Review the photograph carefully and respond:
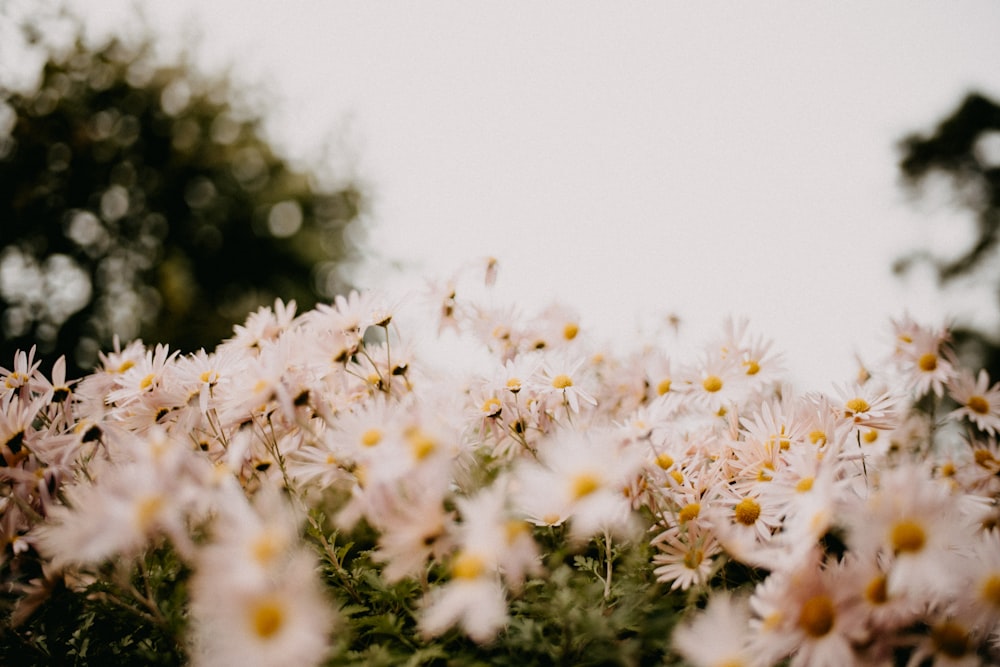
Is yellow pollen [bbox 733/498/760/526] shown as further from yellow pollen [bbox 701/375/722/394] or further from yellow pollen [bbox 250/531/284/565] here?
yellow pollen [bbox 250/531/284/565]

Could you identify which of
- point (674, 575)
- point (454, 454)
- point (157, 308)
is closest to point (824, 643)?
point (674, 575)

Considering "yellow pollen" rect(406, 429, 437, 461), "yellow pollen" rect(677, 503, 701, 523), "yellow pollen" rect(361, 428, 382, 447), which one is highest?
"yellow pollen" rect(361, 428, 382, 447)

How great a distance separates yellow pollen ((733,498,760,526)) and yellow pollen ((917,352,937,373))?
3.29 feet

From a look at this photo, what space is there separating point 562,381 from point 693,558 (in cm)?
54

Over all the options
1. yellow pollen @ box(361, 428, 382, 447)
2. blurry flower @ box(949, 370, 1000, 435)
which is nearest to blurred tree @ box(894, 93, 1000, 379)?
blurry flower @ box(949, 370, 1000, 435)

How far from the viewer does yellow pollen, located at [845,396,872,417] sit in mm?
1414

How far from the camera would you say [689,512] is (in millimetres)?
1232

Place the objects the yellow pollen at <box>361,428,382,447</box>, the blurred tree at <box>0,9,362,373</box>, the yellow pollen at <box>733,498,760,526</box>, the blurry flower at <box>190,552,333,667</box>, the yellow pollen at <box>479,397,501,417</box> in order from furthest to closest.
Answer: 1. the blurred tree at <box>0,9,362,373</box>
2. the yellow pollen at <box>479,397,501,417</box>
3. the yellow pollen at <box>733,498,760,526</box>
4. the yellow pollen at <box>361,428,382,447</box>
5. the blurry flower at <box>190,552,333,667</box>

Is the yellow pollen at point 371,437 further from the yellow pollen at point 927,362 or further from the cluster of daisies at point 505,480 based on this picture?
the yellow pollen at point 927,362

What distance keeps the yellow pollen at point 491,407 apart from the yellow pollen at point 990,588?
943mm

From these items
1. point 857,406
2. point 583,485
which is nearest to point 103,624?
point 583,485

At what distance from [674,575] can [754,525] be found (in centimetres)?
21

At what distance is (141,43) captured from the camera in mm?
11820

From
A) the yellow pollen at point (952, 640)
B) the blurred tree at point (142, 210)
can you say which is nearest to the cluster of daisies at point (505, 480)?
the yellow pollen at point (952, 640)
